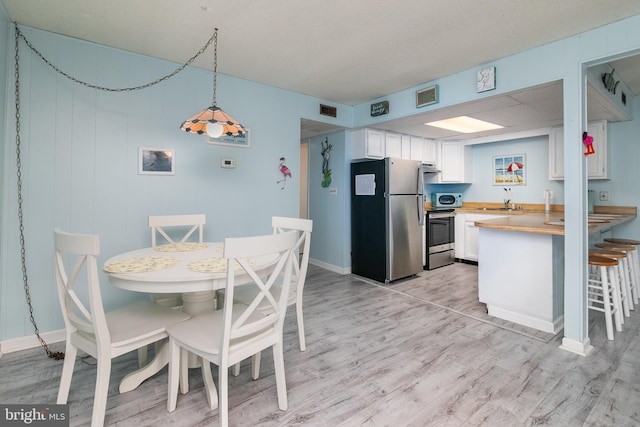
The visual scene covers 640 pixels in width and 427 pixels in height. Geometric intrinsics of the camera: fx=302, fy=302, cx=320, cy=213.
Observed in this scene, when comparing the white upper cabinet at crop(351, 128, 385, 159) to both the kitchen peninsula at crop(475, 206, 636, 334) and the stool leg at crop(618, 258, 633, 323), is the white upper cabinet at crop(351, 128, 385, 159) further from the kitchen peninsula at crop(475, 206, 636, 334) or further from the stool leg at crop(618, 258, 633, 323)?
the stool leg at crop(618, 258, 633, 323)

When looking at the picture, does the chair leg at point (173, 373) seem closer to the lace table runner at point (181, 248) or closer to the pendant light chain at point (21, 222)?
the lace table runner at point (181, 248)

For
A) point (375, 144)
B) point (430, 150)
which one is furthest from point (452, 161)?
point (375, 144)

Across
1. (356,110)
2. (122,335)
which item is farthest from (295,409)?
(356,110)

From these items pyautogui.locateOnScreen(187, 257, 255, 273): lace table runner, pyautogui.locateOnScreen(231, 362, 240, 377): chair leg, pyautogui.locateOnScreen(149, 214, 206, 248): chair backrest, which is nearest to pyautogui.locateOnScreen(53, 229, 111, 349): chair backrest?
pyautogui.locateOnScreen(187, 257, 255, 273): lace table runner

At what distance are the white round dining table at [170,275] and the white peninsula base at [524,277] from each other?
2.24 meters

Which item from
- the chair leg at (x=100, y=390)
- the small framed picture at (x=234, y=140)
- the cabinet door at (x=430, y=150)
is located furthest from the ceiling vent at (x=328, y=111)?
the chair leg at (x=100, y=390)

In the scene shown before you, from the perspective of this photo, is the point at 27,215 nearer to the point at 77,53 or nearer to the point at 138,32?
the point at 77,53

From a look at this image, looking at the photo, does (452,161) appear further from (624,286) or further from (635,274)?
(624,286)

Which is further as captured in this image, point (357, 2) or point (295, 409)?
point (357, 2)

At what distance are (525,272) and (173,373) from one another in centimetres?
286

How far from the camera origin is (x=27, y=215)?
232 cm

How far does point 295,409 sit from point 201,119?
184 cm

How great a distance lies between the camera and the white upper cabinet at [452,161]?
523 cm

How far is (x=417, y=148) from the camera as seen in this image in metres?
4.88
